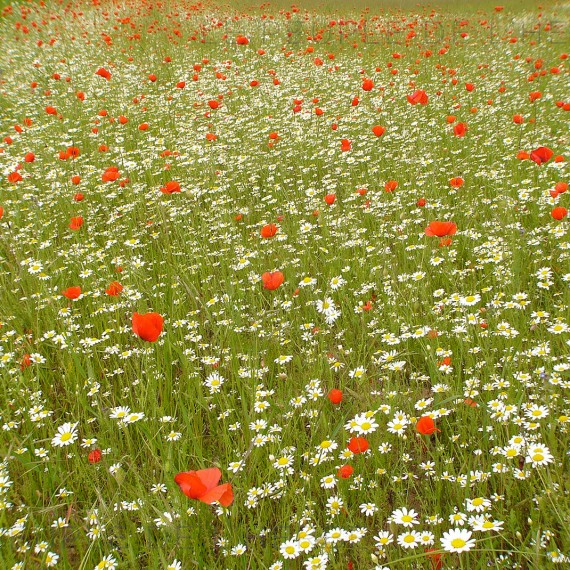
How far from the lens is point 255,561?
5.99ft

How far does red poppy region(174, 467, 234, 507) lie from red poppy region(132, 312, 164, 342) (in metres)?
0.61

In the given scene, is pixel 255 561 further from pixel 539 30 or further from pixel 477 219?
pixel 539 30

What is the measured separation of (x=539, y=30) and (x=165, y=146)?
8675mm

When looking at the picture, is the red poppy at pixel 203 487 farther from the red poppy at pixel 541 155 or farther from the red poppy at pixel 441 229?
the red poppy at pixel 541 155

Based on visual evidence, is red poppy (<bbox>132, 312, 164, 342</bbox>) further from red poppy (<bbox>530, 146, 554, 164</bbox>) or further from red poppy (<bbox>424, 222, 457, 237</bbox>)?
red poppy (<bbox>530, 146, 554, 164</bbox>)

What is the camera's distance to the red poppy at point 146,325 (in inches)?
72.6

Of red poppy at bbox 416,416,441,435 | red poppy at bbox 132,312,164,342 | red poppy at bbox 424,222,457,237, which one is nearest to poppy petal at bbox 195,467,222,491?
red poppy at bbox 132,312,164,342

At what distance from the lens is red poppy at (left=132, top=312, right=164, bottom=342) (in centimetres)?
184

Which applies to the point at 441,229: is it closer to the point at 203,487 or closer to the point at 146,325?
the point at 146,325

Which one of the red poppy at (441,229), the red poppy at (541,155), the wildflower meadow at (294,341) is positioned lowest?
the wildflower meadow at (294,341)

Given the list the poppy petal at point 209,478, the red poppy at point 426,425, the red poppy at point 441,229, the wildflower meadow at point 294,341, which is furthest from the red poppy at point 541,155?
the poppy petal at point 209,478

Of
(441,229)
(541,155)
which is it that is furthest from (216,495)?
(541,155)

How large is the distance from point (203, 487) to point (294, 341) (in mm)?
1594

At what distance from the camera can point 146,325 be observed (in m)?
1.86
